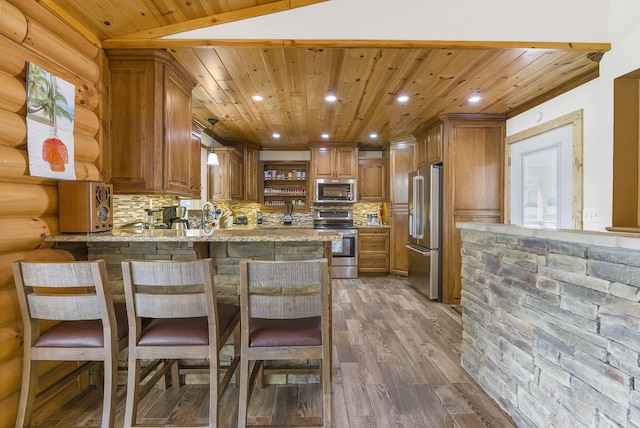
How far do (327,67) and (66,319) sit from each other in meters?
2.46

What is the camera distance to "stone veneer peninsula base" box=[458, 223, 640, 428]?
115cm

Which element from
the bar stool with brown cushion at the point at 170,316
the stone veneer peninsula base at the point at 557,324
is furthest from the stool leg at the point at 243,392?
the stone veneer peninsula base at the point at 557,324

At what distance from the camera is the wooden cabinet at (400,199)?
5172mm

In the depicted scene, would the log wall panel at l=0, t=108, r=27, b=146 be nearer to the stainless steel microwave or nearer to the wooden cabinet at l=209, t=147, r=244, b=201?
the wooden cabinet at l=209, t=147, r=244, b=201

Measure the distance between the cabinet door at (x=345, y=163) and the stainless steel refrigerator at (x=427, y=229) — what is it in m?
1.31

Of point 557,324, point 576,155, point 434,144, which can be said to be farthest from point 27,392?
point 434,144

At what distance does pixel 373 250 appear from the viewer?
5418 millimetres

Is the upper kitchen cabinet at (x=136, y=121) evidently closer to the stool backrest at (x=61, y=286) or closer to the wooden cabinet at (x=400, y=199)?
the stool backrest at (x=61, y=286)

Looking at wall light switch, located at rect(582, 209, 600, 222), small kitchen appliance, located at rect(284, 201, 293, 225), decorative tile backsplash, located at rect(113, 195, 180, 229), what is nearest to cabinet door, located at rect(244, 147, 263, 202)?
small kitchen appliance, located at rect(284, 201, 293, 225)

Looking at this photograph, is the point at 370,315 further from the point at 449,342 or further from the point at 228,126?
the point at 228,126

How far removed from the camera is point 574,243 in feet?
4.50

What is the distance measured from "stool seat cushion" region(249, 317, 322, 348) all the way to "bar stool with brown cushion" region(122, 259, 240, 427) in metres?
0.20

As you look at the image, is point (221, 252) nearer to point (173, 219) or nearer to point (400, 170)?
point (173, 219)

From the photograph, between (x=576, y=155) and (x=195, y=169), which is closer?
(x=576, y=155)
